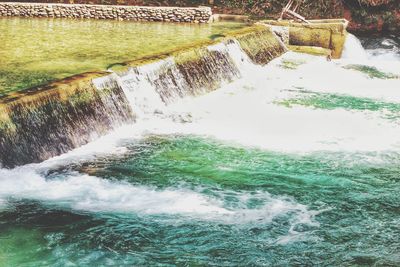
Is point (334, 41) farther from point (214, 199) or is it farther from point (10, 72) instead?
point (214, 199)

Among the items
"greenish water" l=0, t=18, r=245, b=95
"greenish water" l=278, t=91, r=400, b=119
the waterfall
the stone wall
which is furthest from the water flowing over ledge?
the stone wall

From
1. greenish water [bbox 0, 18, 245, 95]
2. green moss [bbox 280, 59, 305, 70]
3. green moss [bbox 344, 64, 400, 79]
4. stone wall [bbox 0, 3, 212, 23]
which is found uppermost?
stone wall [bbox 0, 3, 212, 23]

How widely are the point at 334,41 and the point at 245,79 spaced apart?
5925mm

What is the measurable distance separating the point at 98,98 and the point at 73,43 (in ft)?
18.5

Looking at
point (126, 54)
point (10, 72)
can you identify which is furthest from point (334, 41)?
point (10, 72)

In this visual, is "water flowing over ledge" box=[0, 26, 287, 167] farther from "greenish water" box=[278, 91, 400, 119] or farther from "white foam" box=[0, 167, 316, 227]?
"greenish water" box=[278, 91, 400, 119]

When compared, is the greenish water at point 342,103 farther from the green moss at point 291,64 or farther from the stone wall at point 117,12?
the stone wall at point 117,12

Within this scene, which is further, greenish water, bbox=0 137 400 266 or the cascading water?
the cascading water

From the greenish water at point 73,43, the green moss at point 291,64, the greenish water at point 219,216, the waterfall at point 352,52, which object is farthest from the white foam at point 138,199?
the waterfall at point 352,52

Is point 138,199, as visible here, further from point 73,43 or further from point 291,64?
point 291,64

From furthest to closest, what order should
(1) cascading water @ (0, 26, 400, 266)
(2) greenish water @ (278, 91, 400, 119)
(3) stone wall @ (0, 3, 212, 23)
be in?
(3) stone wall @ (0, 3, 212, 23), (2) greenish water @ (278, 91, 400, 119), (1) cascading water @ (0, 26, 400, 266)

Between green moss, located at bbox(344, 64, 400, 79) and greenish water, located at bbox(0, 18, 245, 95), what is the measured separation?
433cm

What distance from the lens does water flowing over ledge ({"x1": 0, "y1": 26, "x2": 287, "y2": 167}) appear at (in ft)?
23.7

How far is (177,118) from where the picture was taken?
32.1 feet
